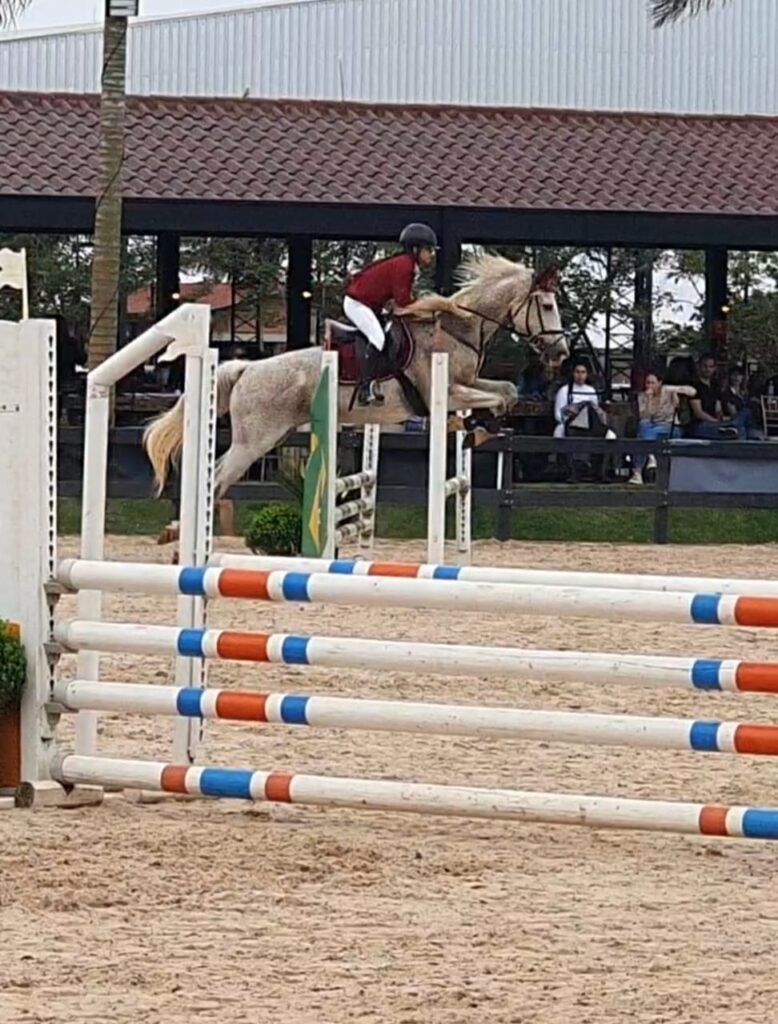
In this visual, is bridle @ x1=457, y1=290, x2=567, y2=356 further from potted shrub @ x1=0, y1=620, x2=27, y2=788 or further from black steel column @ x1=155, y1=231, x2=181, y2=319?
black steel column @ x1=155, y1=231, x2=181, y2=319

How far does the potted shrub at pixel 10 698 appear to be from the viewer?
21.5ft

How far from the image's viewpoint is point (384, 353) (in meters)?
15.8

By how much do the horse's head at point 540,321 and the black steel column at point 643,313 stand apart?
10130mm

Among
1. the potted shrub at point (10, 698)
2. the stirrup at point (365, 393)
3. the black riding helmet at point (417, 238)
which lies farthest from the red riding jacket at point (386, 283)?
the potted shrub at point (10, 698)

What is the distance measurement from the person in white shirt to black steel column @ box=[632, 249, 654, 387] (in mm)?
→ 4527

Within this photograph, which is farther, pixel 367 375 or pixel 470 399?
pixel 367 375

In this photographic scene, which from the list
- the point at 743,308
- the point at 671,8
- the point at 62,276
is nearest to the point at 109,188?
the point at 671,8

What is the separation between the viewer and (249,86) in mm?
28812

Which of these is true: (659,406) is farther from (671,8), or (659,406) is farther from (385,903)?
(385,903)

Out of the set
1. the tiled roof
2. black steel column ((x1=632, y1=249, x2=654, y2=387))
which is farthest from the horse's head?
black steel column ((x1=632, y1=249, x2=654, y2=387))

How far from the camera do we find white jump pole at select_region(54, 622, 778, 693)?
19.7ft

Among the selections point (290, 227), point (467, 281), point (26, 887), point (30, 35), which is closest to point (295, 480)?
point (467, 281)

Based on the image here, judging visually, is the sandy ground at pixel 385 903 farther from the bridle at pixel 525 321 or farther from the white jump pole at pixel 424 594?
the bridle at pixel 525 321

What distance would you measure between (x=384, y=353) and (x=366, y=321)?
284mm
